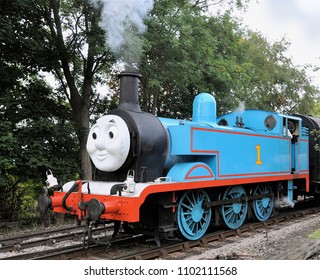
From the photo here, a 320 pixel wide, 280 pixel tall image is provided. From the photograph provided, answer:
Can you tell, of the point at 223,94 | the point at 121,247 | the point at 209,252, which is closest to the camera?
the point at 209,252

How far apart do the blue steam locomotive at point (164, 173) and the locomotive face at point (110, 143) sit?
2 centimetres

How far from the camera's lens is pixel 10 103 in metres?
8.91

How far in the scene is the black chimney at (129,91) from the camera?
613 cm

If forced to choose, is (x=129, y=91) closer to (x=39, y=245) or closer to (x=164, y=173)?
(x=164, y=173)

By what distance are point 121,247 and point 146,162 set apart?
156 cm

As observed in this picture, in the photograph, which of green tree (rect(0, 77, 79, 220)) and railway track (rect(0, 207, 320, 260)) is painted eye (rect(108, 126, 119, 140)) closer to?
railway track (rect(0, 207, 320, 260))

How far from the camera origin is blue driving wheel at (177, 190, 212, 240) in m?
6.30

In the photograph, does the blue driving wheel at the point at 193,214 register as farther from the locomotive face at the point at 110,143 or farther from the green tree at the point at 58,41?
the green tree at the point at 58,41

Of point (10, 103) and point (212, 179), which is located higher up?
point (10, 103)

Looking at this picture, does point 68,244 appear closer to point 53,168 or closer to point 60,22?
point 53,168

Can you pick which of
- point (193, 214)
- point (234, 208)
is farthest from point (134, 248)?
point (234, 208)

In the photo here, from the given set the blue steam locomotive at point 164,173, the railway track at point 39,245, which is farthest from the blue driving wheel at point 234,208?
the railway track at point 39,245

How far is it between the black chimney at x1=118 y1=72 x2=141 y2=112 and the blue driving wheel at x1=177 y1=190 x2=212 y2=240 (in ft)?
5.80

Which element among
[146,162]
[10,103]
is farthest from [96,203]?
[10,103]
